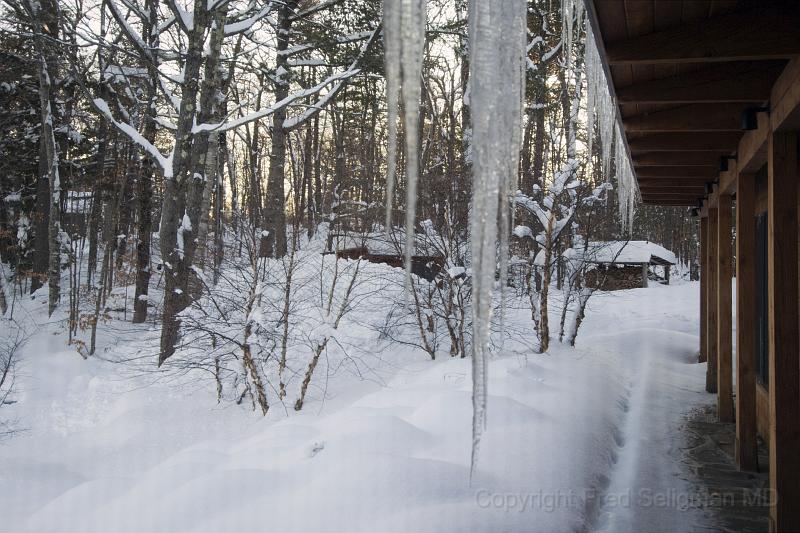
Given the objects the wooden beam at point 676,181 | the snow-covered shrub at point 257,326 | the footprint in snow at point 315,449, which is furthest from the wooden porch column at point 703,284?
the footprint in snow at point 315,449

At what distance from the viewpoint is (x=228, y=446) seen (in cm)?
544

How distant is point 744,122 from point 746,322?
1.39 m

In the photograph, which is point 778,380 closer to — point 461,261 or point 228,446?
point 228,446

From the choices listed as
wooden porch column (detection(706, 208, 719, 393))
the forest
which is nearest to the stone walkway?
wooden porch column (detection(706, 208, 719, 393))

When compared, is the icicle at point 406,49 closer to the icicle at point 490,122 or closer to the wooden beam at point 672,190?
the icicle at point 490,122

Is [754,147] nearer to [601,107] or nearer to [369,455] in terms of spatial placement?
[601,107]

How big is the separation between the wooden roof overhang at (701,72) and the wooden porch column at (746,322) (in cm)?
28

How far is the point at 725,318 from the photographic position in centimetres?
574

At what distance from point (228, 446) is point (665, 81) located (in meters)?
4.36

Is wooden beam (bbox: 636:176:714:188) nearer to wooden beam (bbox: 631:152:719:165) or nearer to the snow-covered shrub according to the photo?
wooden beam (bbox: 631:152:719:165)

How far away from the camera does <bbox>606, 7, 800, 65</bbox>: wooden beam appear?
2.54 metres

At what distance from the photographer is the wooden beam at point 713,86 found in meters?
3.27

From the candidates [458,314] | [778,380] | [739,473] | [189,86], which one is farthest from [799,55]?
[189,86]

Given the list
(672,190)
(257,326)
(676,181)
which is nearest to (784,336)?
(676,181)
